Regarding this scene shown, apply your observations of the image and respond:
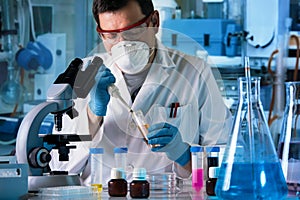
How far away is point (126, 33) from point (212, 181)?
0.77 meters

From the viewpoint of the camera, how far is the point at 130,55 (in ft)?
7.43

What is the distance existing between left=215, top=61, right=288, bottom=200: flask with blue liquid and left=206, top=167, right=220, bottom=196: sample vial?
27cm

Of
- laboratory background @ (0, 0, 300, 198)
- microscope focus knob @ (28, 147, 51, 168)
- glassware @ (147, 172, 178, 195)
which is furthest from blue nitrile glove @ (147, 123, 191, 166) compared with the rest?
laboratory background @ (0, 0, 300, 198)

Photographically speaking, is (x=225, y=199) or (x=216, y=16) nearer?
(x=225, y=199)

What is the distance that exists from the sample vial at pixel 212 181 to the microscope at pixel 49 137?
32 centimetres

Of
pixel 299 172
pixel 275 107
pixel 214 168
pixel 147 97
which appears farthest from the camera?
pixel 275 107

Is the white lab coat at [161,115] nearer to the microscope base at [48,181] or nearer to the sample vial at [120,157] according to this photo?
the sample vial at [120,157]

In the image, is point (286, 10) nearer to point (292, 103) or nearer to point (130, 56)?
point (130, 56)

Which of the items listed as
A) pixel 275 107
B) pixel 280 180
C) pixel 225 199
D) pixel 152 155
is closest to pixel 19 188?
pixel 225 199

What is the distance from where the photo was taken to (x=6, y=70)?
12.8ft

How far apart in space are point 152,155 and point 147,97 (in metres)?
0.22

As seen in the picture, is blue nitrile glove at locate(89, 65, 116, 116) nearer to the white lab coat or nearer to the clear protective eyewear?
the white lab coat

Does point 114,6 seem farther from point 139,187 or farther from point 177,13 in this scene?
point 177,13

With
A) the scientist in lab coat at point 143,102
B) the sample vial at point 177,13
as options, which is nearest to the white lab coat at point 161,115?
the scientist in lab coat at point 143,102
